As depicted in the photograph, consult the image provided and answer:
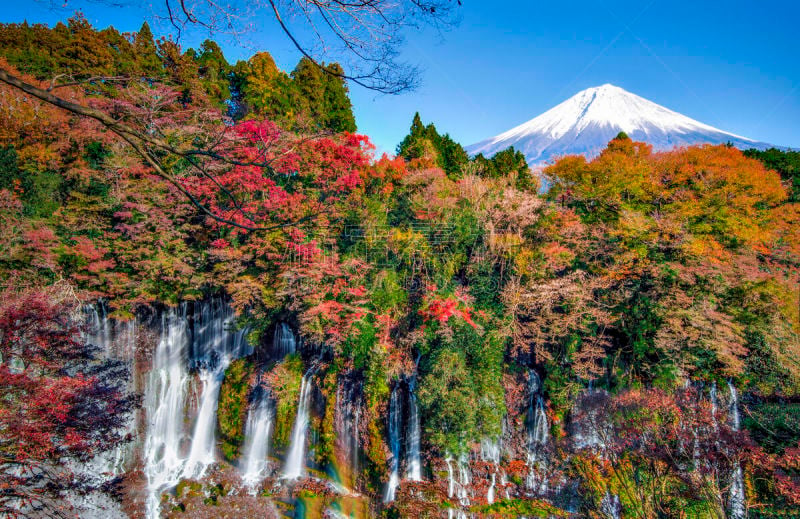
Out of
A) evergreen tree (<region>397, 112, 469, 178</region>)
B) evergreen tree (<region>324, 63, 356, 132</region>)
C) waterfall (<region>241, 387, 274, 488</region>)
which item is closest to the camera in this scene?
waterfall (<region>241, 387, 274, 488</region>)

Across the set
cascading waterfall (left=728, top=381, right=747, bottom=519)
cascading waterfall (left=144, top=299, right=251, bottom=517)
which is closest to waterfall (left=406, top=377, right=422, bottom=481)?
cascading waterfall (left=144, top=299, right=251, bottom=517)

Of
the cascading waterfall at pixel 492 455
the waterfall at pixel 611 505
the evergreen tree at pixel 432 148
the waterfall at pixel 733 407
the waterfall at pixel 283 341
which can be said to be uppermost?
the evergreen tree at pixel 432 148

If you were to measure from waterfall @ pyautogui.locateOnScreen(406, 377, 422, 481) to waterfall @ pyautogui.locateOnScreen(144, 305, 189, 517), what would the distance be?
25.5 ft

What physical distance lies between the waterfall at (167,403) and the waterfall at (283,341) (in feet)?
11.7

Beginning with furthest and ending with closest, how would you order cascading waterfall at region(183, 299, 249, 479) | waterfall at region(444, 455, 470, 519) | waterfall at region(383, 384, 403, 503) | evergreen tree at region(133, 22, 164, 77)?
evergreen tree at region(133, 22, 164, 77) < cascading waterfall at region(183, 299, 249, 479) < waterfall at region(383, 384, 403, 503) < waterfall at region(444, 455, 470, 519)

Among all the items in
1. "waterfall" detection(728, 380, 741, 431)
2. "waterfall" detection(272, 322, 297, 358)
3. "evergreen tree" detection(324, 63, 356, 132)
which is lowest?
"waterfall" detection(728, 380, 741, 431)

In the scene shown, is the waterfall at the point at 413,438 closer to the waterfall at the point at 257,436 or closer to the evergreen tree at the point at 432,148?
the waterfall at the point at 257,436

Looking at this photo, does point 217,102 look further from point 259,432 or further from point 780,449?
point 780,449

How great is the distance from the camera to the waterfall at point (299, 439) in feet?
35.2

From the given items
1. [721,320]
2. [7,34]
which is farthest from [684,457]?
[7,34]

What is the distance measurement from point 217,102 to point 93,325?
11.3 m

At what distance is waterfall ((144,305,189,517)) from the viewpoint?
11.4m

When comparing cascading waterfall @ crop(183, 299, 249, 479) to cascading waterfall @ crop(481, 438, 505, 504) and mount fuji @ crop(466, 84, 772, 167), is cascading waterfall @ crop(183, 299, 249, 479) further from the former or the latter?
mount fuji @ crop(466, 84, 772, 167)

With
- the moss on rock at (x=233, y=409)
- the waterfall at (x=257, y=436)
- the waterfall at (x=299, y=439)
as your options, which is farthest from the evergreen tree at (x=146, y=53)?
the waterfall at (x=299, y=439)
